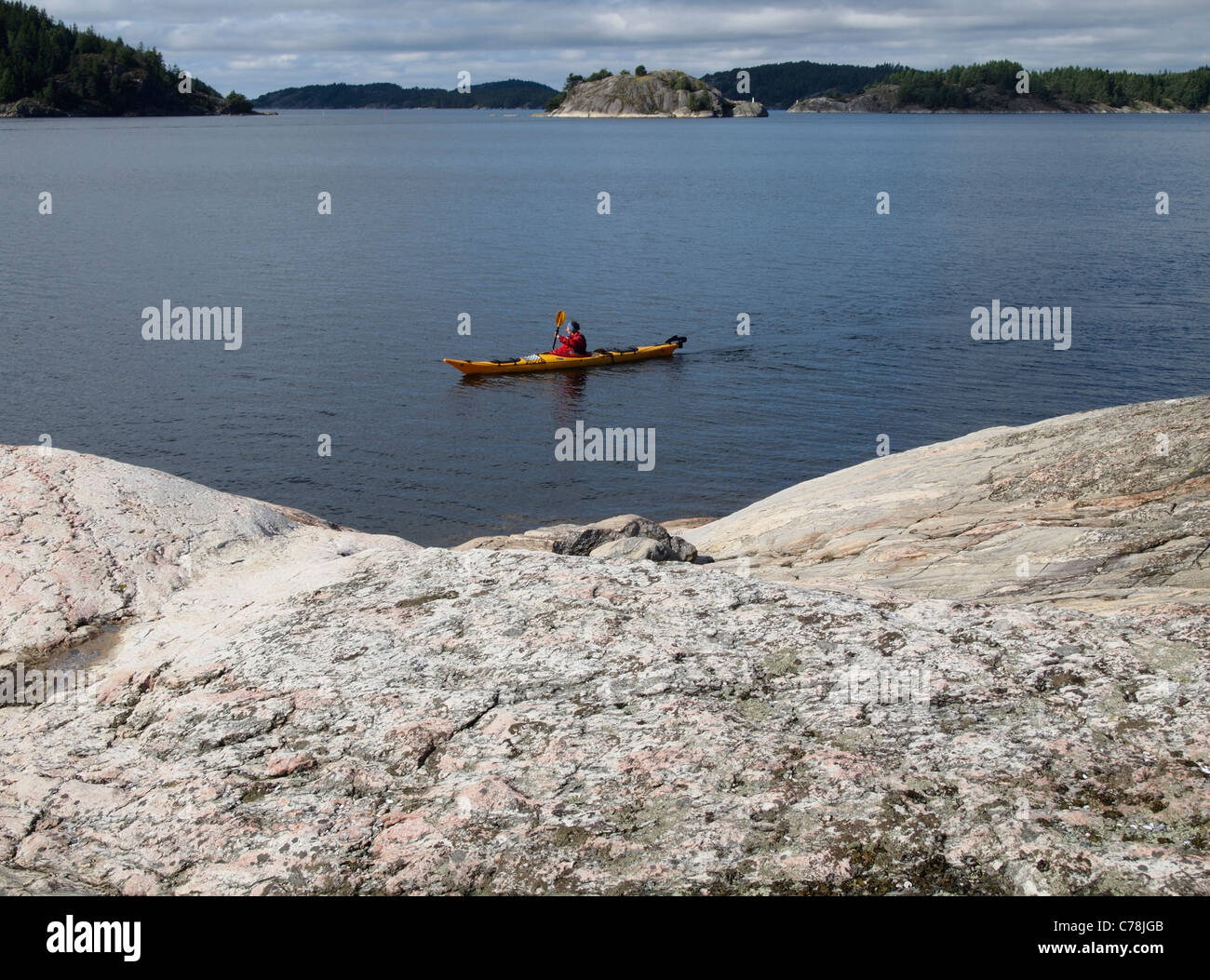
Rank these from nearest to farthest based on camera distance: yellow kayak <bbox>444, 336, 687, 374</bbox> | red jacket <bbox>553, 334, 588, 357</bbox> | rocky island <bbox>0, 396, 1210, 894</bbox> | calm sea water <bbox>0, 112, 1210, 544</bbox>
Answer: rocky island <bbox>0, 396, 1210, 894</bbox> → calm sea water <bbox>0, 112, 1210, 544</bbox> → yellow kayak <bbox>444, 336, 687, 374</bbox> → red jacket <bbox>553, 334, 588, 357</bbox>

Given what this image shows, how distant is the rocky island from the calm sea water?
707 inches

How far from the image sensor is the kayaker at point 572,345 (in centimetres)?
3922

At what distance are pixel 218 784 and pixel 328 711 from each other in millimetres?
705

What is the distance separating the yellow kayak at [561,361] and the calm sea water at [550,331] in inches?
21.7

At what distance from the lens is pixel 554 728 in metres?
5.25

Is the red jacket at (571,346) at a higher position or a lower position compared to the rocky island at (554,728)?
higher

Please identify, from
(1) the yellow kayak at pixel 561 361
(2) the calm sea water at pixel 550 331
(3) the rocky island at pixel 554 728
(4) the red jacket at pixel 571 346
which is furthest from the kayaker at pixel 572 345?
(3) the rocky island at pixel 554 728

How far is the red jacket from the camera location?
129 ft

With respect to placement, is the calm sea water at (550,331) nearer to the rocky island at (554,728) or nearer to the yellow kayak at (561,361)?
the yellow kayak at (561,361)

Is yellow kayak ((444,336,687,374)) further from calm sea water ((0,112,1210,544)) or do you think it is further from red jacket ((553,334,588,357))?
calm sea water ((0,112,1210,544))

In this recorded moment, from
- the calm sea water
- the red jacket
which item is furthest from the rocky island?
the red jacket

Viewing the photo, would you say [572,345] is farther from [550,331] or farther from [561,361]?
[550,331]
